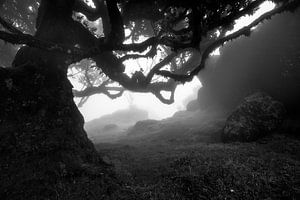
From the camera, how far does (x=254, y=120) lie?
1430 cm

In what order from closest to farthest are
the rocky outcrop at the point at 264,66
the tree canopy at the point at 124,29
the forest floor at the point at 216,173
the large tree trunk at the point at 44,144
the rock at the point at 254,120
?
the large tree trunk at the point at 44,144
the forest floor at the point at 216,173
the tree canopy at the point at 124,29
the rock at the point at 254,120
the rocky outcrop at the point at 264,66

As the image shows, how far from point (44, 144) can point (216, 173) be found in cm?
683

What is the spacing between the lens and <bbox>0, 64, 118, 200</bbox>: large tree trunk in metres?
7.36

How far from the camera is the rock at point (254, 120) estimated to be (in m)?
13.9

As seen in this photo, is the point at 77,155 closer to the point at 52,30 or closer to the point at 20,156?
the point at 20,156

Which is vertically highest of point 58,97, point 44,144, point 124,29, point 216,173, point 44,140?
point 124,29

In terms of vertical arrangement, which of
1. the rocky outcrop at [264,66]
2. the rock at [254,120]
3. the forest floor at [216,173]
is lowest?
the forest floor at [216,173]

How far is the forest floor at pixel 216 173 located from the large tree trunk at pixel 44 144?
1463mm

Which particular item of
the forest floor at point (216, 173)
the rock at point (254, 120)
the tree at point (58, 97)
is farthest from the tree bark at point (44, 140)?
the rock at point (254, 120)

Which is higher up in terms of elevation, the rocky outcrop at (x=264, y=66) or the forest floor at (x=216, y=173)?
the rocky outcrop at (x=264, y=66)

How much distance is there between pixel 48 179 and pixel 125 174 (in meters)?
2.99

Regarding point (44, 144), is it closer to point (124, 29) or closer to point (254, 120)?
point (124, 29)

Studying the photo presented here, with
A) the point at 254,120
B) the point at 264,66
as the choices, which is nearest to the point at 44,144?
the point at 254,120

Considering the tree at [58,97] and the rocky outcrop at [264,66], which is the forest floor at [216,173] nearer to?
the tree at [58,97]
